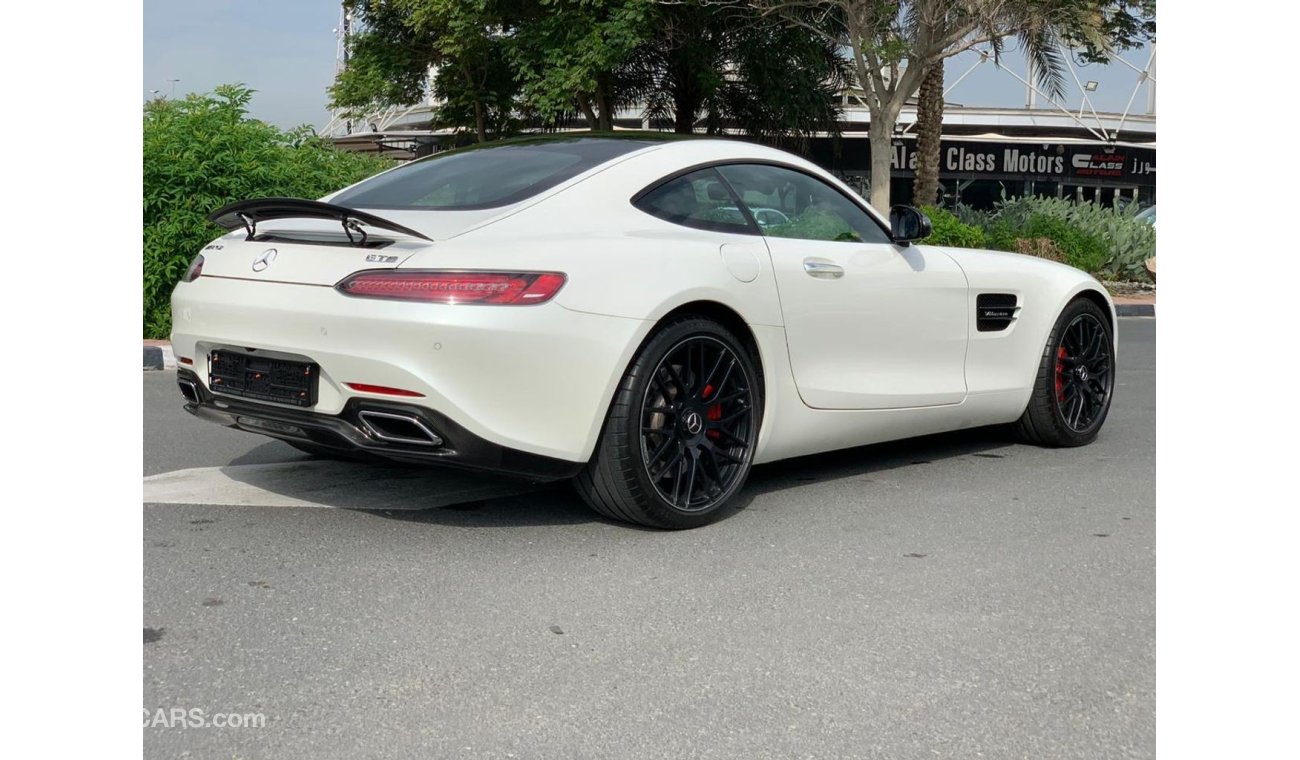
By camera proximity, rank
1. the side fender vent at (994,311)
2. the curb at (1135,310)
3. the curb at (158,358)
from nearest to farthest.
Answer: the side fender vent at (994,311), the curb at (158,358), the curb at (1135,310)

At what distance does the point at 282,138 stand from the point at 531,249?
8371 mm

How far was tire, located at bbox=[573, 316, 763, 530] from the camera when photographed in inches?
169

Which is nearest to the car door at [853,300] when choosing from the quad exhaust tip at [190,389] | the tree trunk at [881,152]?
the quad exhaust tip at [190,389]

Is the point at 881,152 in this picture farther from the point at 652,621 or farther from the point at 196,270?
the point at 652,621

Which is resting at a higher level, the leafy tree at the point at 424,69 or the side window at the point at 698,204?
the leafy tree at the point at 424,69

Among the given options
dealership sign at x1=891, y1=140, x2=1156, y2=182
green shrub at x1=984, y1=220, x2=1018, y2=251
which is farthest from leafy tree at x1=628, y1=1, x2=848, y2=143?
dealership sign at x1=891, y1=140, x2=1156, y2=182

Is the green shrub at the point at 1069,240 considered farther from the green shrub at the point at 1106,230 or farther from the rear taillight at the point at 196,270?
the rear taillight at the point at 196,270

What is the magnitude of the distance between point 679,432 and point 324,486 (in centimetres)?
152

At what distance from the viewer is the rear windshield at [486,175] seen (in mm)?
4582

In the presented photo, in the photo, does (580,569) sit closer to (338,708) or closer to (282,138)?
(338,708)

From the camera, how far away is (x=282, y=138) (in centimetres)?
1176

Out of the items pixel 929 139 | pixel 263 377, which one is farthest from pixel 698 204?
pixel 929 139

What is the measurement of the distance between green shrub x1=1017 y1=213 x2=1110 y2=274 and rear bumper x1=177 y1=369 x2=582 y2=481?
16.7 m

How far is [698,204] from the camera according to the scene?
4820 millimetres
